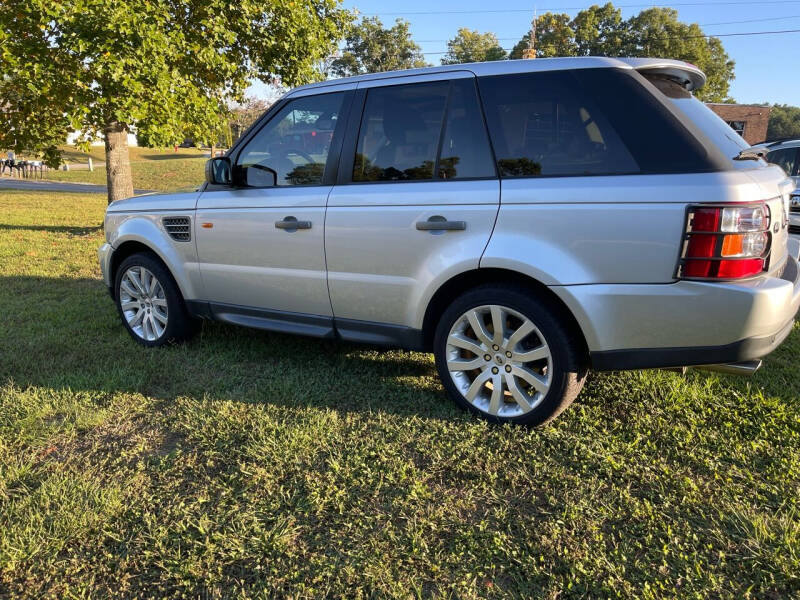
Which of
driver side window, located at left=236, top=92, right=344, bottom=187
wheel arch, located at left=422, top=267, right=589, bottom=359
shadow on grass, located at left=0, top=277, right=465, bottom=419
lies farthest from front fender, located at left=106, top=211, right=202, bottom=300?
wheel arch, located at left=422, top=267, right=589, bottom=359

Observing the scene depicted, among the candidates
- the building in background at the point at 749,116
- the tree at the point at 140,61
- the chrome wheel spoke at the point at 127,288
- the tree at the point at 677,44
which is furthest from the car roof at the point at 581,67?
the tree at the point at 677,44

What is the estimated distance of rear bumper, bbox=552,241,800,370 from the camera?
8.51 feet

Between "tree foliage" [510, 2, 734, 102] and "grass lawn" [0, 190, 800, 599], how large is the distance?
173ft

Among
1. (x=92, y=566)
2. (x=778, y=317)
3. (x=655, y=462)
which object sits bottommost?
(x=92, y=566)

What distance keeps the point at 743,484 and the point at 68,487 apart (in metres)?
3.10

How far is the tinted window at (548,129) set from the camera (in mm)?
2832

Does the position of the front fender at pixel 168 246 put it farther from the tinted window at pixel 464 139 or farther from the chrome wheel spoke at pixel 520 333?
the chrome wheel spoke at pixel 520 333

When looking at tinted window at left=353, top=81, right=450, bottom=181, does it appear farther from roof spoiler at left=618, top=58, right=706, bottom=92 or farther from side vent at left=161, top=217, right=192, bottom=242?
side vent at left=161, top=217, right=192, bottom=242

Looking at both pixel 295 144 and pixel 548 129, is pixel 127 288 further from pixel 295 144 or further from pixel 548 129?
pixel 548 129

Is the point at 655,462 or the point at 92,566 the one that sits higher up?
the point at 655,462

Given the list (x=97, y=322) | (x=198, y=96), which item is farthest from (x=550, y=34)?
(x=97, y=322)

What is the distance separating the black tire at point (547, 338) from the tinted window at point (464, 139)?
65cm

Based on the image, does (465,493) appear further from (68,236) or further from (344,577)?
(68,236)

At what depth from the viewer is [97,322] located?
5.24m
